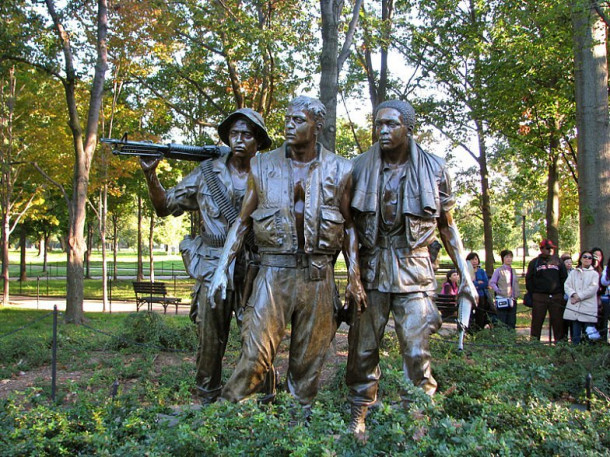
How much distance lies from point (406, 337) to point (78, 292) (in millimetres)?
9872

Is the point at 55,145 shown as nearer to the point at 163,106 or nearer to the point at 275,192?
the point at 163,106

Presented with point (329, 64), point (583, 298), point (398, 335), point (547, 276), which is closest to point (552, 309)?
point (547, 276)

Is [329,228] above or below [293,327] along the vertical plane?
above

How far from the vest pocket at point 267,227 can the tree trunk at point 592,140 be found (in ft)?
29.5

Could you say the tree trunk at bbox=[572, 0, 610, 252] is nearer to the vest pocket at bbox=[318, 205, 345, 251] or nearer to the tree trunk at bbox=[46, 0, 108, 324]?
the vest pocket at bbox=[318, 205, 345, 251]

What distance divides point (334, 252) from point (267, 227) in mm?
485

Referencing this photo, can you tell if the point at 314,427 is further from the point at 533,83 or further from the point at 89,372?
the point at 533,83

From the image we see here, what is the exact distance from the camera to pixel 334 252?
4059 mm

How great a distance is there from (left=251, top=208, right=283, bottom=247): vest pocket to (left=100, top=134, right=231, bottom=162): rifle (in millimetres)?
1116

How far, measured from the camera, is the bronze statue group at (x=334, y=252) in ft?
13.0

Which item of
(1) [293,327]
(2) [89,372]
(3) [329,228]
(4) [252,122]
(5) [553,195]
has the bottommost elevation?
(2) [89,372]

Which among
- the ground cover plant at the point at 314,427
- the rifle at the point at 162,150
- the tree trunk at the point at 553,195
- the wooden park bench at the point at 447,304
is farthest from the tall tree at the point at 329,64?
the tree trunk at the point at 553,195

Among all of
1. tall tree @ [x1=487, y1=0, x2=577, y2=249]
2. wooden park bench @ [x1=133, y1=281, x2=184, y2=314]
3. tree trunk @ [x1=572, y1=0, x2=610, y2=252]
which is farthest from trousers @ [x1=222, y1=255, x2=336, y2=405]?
wooden park bench @ [x1=133, y1=281, x2=184, y2=314]

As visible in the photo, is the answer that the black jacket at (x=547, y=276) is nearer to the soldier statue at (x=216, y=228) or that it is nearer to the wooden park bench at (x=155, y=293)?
the soldier statue at (x=216, y=228)
